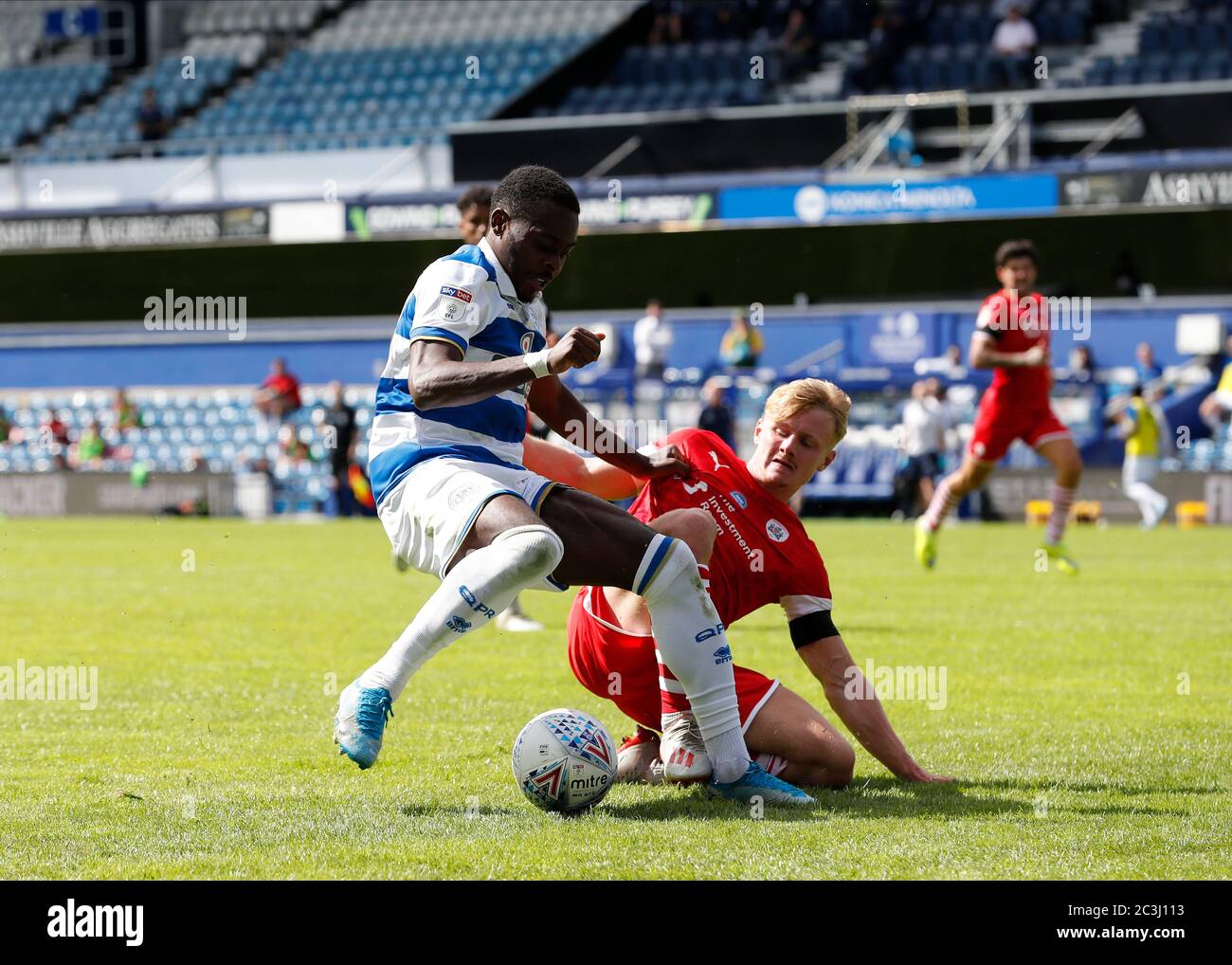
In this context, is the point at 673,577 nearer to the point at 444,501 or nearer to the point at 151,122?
the point at 444,501

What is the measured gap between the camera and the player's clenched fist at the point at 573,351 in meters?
4.80

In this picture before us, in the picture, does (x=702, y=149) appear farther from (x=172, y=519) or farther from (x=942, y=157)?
(x=172, y=519)

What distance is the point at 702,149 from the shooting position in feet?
88.8

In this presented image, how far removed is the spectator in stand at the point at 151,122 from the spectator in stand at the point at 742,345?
13283 millimetres

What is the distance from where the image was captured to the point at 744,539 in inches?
228

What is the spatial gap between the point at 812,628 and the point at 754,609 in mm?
256

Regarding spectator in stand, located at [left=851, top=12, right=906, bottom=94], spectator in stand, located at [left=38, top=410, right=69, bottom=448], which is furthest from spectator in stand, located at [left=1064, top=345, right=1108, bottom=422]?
spectator in stand, located at [left=38, top=410, right=69, bottom=448]

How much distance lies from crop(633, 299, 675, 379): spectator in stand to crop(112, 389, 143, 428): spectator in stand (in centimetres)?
918

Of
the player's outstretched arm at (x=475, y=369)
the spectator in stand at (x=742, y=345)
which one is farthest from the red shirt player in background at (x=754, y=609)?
the spectator in stand at (x=742, y=345)

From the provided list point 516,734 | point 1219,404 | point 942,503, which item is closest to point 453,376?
point 516,734

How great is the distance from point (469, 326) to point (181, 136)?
97.8 ft

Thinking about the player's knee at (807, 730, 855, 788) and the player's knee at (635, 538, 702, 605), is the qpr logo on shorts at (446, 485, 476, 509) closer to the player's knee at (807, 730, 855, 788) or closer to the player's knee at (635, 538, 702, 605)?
the player's knee at (635, 538, 702, 605)

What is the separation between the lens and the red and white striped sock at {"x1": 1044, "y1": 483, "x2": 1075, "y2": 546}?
47.1ft
